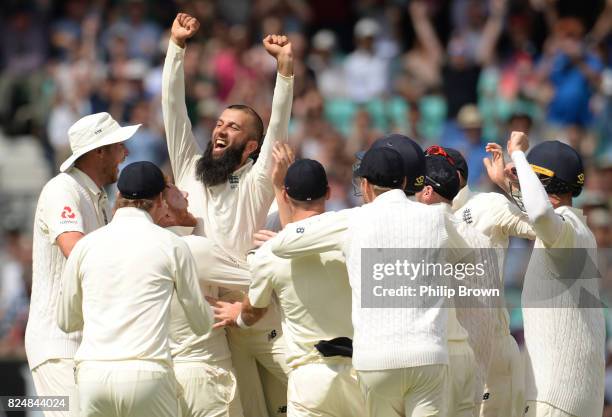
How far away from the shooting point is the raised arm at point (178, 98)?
939 centimetres

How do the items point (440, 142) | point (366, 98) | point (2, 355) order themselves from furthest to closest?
1. point (366, 98)
2. point (440, 142)
3. point (2, 355)

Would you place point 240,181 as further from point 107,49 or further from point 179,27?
point 107,49

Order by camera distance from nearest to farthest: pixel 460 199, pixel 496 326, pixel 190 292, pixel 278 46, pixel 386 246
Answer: pixel 386 246, pixel 190 292, pixel 496 326, pixel 278 46, pixel 460 199

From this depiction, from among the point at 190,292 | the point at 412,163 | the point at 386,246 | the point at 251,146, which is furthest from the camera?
the point at 251,146

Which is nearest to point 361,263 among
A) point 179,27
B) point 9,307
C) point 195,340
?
point 195,340

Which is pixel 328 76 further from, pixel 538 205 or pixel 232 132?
pixel 538 205

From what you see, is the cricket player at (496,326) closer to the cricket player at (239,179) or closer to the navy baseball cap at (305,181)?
the navy baseball cap at (305,181)

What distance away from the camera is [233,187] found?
30.7 feet

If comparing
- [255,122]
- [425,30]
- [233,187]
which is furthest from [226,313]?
[425,30]

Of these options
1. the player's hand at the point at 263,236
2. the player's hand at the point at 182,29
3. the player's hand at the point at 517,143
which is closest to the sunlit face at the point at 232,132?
the player's hand at the point at 182,29

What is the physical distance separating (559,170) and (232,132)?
2566 mm

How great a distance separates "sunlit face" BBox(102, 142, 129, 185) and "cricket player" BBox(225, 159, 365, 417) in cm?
139

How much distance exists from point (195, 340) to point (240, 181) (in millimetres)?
1286

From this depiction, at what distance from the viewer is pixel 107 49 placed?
18828 mm
